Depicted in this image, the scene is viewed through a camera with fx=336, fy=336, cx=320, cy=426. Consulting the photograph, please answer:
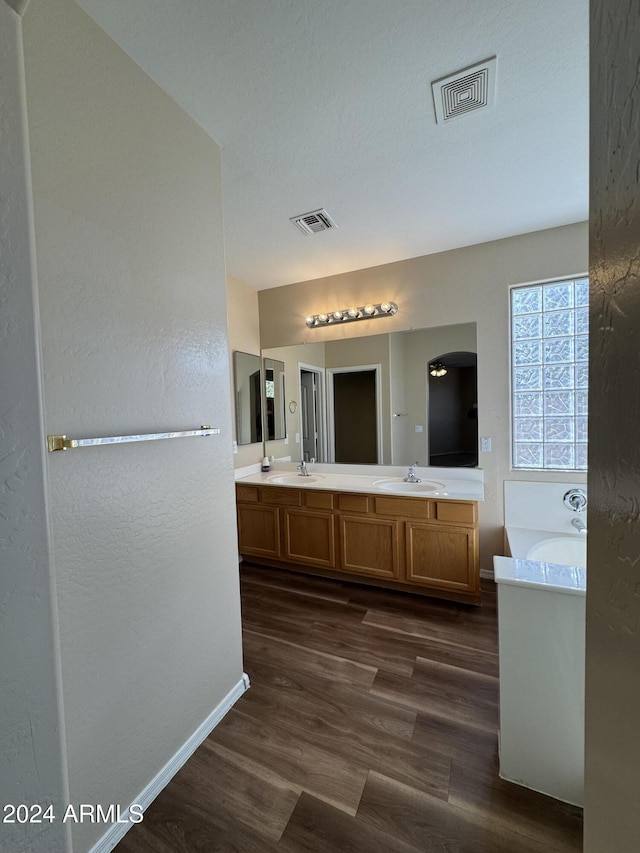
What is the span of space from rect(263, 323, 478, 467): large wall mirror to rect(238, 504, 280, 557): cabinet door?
2.24ft

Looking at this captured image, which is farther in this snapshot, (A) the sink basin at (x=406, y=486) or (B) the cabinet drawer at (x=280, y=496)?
(B) the cabinet drawer at (x=280, y=496)

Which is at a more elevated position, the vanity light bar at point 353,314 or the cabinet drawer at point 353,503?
the vanity light bar at point 353,314

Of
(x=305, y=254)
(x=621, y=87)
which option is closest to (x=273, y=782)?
(x=621, y=87)

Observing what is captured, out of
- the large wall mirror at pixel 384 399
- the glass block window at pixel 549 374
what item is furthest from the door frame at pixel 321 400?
the glass block window at pixel 549 374

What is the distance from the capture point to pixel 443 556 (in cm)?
233

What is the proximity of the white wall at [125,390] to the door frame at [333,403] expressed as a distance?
1.70 meters

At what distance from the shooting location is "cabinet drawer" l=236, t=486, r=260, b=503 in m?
2.94

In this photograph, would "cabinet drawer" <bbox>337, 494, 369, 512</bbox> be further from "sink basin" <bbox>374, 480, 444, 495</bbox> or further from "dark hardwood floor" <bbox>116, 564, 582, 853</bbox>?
"dark hardwood floor" <bbox>116, 564, 582, 853</bbox>

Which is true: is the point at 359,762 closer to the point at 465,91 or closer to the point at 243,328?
the point at 465,91

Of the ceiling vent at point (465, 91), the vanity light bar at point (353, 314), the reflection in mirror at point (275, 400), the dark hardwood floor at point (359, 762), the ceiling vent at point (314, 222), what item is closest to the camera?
the dark hardwood floor at point (359, 762)

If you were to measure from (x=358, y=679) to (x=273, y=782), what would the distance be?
0.60 m

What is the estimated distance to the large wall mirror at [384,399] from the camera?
2.72 metres

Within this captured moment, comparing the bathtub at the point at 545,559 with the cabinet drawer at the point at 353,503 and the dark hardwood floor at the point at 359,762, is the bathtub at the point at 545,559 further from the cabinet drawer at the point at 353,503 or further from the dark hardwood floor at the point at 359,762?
the cabinet drawer at the point at 353,503

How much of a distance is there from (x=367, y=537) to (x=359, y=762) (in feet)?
4.42
